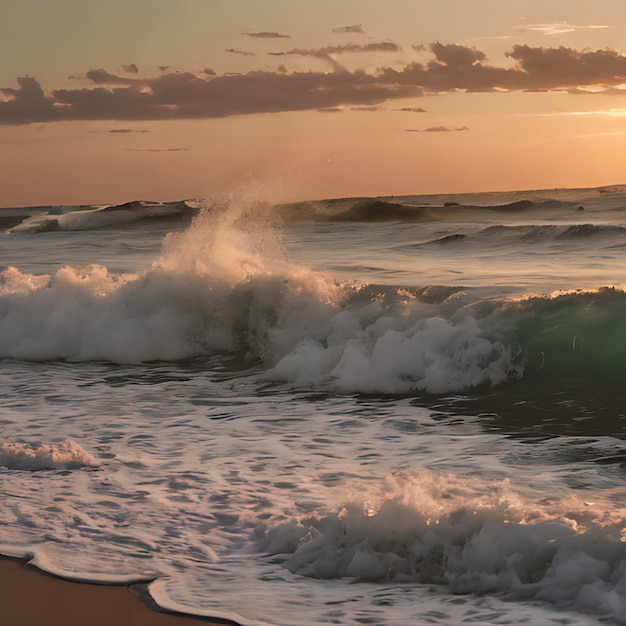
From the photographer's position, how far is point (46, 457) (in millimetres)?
7082

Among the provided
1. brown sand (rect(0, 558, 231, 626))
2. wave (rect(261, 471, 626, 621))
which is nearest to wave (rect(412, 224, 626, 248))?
wave (rect(261, 471, 626, 621))

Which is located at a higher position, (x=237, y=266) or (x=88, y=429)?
(x=237, y=266)

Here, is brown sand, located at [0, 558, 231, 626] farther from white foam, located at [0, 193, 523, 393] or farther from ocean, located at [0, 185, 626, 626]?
white foam, located at [0, 193, 523, 393]

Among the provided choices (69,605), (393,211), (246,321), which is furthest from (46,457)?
(393,211)

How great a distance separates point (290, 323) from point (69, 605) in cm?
864

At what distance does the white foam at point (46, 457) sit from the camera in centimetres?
697

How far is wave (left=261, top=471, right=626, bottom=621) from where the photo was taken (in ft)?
14.6

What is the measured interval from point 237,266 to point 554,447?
8454 mm

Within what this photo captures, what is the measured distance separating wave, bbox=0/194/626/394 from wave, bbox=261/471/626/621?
4838 mm

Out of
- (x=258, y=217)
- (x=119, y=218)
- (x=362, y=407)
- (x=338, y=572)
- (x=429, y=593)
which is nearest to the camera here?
(x=429, y=593)

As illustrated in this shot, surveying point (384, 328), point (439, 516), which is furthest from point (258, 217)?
point (439, 516)

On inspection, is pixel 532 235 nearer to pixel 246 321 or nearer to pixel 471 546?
pixel 246 321

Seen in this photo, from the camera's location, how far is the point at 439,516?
16.7ft

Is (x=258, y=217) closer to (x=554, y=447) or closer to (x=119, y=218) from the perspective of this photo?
(x=554, y=447)
